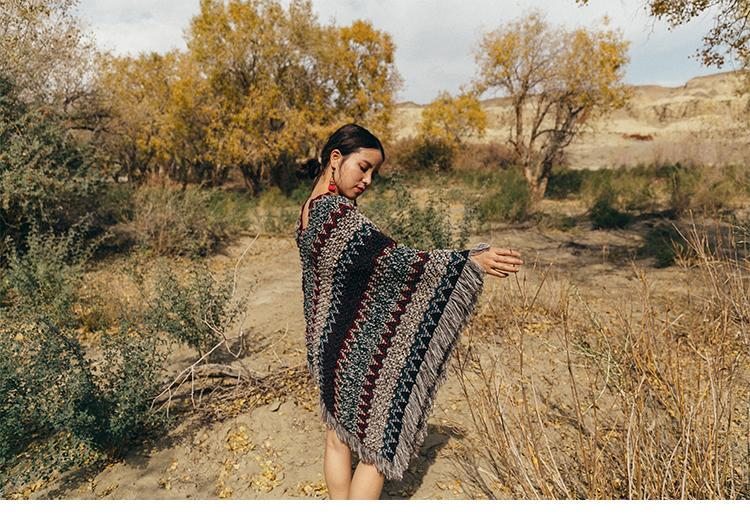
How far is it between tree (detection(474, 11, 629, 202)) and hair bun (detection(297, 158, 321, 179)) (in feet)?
33.3

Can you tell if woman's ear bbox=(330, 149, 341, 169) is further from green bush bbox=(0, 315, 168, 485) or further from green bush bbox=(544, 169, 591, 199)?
green bush bbox=(544, 169, 591, 199)

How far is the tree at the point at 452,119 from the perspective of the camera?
16047mm

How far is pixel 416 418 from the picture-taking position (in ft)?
5.55

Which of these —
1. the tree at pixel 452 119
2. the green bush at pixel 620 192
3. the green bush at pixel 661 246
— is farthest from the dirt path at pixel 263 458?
the tree at pixel 452 119

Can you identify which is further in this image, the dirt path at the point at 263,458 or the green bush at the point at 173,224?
the green bush at the point at 173,224

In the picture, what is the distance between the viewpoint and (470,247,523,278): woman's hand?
1436 millimetres

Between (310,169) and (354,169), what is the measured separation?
0.31 meters

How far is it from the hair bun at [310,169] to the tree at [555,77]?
10.2 metres

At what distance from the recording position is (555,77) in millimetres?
12078

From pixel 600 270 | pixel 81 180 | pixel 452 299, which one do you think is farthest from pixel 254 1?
pixel 452 299

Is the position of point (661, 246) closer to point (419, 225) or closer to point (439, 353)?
point (419, 225)

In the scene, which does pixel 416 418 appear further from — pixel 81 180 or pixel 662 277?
pixel 81 180

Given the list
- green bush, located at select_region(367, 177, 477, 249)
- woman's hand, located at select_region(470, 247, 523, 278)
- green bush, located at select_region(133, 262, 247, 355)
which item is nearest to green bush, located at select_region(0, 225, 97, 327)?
green bush, located at select_region(133, 262, 247, 355)

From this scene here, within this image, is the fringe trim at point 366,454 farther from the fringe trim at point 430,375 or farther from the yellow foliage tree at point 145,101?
the yellow foliage tree at point 145,101
